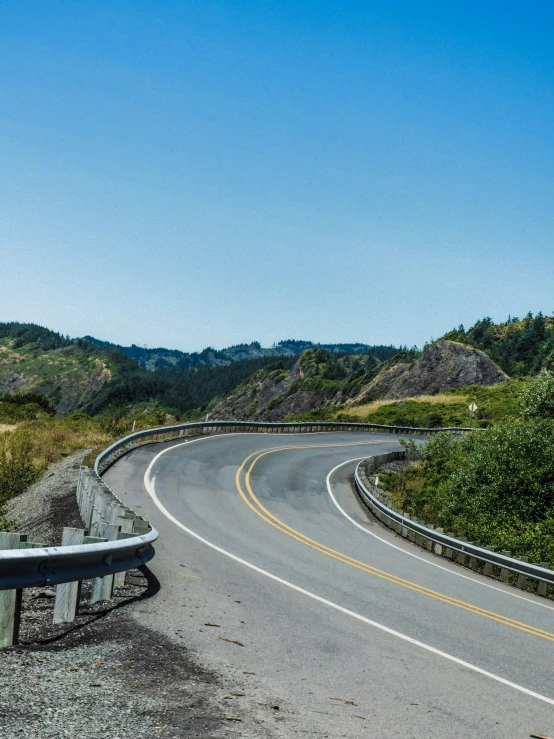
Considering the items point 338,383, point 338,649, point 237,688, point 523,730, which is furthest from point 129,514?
point 338,383

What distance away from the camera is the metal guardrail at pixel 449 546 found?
1481 centimetres

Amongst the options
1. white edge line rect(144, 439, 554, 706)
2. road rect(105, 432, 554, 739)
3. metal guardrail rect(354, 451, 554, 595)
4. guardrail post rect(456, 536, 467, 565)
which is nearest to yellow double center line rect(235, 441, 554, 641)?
road rect(105, 432, 554, 739)

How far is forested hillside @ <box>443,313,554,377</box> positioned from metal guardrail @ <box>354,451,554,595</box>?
249ft

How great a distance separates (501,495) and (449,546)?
9.31 metres

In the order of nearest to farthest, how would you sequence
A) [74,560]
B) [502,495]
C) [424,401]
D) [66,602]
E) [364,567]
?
[74,560] → [66,602] → [364,567] → [502,495] → [424,401]

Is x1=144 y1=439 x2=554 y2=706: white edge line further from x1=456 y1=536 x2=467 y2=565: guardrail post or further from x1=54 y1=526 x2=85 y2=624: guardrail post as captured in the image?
x1=456 y1=536 x2=467 y2=565: guardrail post

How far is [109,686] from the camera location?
541cm

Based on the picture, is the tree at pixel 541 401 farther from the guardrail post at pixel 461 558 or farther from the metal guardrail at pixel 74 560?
the metal guardrail at pixel 74 560

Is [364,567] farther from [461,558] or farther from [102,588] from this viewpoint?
[102,588]

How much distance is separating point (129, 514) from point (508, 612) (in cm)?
649

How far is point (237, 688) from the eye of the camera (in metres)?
5.86

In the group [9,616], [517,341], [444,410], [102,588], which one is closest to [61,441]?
[102,588]

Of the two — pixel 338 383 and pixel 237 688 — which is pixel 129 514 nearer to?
pixel 237 688

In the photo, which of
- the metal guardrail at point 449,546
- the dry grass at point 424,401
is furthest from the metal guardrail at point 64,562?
the dry grass at point 424,401
